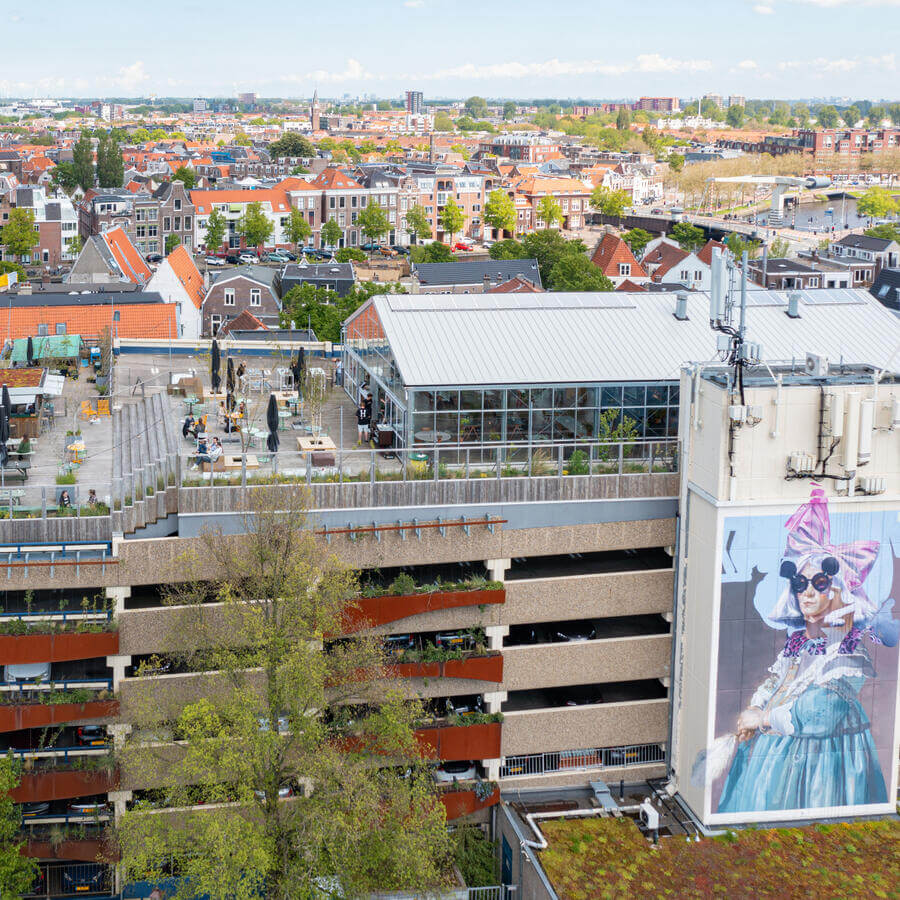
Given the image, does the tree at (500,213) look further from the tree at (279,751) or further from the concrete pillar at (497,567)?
the tree at (279,751)

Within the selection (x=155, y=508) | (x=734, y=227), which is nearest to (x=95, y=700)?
(x=155, y=508)

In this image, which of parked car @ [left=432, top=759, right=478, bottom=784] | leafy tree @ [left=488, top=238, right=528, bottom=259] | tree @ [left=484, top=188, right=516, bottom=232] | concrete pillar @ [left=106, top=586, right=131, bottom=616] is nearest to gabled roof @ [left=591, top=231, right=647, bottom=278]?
leafy tree @ [left=488, top=238, right=528, bottom=259]

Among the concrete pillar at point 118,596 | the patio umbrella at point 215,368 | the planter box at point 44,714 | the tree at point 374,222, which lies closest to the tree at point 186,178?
the tree at point 374,222

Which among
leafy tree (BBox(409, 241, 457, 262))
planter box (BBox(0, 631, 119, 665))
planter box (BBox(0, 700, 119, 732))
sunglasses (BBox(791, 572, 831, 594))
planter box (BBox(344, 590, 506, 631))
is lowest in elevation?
planter box (BBox(0, 700, 119, 732))

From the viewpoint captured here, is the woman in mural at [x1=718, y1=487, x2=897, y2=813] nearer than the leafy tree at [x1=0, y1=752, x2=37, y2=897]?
No

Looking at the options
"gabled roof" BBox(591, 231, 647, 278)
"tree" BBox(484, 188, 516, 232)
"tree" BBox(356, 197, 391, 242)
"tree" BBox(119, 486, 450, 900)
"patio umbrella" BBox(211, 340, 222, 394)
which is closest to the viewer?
"tree" BBox(119, 486, 450, 900)

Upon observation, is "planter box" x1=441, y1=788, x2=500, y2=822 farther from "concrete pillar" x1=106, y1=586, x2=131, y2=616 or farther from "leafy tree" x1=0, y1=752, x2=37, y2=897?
"leafy tree" x1=0, y1=752, x2=37, y2=897
